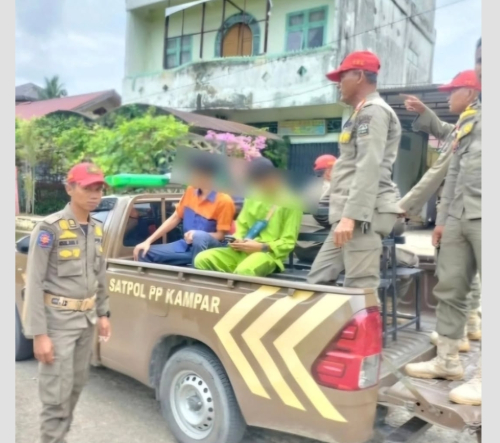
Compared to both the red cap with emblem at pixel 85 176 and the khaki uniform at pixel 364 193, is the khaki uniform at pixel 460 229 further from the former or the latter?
the red cap with emblem at pixel 85 176

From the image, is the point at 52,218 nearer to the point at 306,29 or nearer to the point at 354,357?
the point at 354,357

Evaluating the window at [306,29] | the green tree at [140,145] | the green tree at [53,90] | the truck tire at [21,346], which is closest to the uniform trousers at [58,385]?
the truck tire at [21,346]

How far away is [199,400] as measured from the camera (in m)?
3.11

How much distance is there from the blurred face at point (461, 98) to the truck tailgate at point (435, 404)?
1.62 meters

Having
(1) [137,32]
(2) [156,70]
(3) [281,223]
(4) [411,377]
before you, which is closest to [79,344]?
(3) [281,223]

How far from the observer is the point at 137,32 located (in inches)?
719

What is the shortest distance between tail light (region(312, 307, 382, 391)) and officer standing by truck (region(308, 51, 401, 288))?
46 centimetres

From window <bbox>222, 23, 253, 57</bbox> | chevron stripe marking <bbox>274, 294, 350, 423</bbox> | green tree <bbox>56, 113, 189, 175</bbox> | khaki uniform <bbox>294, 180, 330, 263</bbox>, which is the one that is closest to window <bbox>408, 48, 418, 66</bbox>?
window <bbox>222, 23, 253, 57</bbox>

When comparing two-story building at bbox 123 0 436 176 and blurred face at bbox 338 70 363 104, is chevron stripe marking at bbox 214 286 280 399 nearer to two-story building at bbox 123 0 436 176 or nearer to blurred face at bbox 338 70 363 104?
blurred face at bbox 338 70 363 104

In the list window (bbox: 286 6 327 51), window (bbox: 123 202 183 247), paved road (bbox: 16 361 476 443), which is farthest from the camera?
window (bbox: 286 6 327 51)

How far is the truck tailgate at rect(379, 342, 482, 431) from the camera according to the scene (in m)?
2.33

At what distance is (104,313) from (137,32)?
17.1 m

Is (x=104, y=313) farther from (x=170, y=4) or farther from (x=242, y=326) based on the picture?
(x=170, y=4)

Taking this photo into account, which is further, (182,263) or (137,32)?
(137,32)
